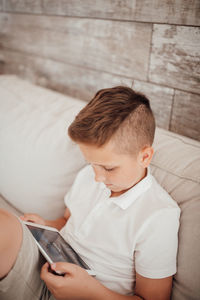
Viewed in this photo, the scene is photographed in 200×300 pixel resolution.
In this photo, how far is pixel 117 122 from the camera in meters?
0.80

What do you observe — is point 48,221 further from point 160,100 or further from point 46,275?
point 160,100

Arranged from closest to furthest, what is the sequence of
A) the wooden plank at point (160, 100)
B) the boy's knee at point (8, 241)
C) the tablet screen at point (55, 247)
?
the boy's knee at point (8, 241), the tablet screen at point (55, 247), the wooden plank at point (160, 100)

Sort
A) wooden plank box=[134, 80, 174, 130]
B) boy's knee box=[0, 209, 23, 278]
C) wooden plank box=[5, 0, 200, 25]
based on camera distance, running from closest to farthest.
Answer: boy's knee box=[0, 209, 23, 278] → wooden plank box=[5, 0, 200, 25] → wooden plank box=[134, 80, 174, 130]

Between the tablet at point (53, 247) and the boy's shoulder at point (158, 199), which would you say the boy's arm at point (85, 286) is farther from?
the boy's shoulder at point (158, 199)

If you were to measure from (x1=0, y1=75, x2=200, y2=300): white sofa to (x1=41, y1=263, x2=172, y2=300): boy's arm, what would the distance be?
0.17 ft

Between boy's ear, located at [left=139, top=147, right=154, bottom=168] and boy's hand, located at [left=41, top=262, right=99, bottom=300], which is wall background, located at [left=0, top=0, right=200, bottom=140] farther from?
boy's hand, located at [left=41, top=262, right=99, bottom=300]

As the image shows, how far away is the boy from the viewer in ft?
2.61

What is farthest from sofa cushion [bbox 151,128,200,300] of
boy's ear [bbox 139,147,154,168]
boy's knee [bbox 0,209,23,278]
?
boy's knee [bbox 0,209,23,278]

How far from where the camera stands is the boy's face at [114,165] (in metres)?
0.83

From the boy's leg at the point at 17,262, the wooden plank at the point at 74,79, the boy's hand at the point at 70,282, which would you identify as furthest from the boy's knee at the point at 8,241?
the wooden plank at the point at 74,79

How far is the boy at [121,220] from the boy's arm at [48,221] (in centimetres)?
20

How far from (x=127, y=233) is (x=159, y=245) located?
11 centimetres

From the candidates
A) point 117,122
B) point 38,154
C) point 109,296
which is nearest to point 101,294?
point 109,296

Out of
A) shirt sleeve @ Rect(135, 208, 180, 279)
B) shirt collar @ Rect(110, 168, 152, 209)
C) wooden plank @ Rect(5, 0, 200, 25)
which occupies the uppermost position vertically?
wooden plank @ Rect(5, 0, 200, 25)
